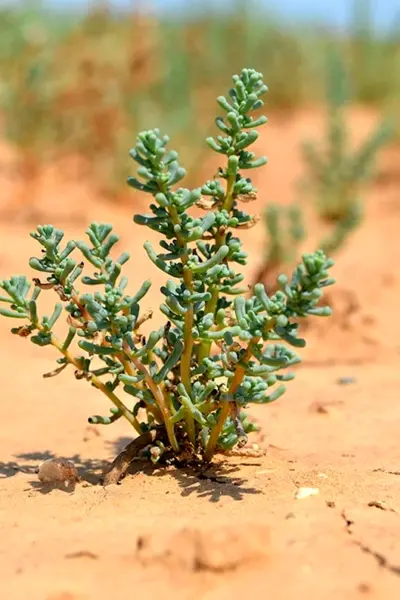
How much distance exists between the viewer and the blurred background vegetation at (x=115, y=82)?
710cm

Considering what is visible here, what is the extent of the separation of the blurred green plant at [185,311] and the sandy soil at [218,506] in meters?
0.16

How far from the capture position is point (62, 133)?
8.36m

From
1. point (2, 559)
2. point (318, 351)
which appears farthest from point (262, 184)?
point (2, 559)

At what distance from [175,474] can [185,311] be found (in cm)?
46

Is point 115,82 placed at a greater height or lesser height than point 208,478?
greater

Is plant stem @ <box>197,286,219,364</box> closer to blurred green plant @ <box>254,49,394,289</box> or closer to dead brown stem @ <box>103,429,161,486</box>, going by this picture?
dead brown stem @ <box>103,429,161,486</box>

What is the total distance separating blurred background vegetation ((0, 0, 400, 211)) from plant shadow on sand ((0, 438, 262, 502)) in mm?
4743

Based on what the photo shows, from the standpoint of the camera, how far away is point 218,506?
5.99 feet

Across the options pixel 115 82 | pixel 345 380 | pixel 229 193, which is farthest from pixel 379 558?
pixel 115 82

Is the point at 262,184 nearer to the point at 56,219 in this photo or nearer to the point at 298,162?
the point at 298,162

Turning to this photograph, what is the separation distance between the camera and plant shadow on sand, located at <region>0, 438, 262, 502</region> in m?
1.95

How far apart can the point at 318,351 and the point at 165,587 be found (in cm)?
275

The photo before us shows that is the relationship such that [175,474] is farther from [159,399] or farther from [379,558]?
[379,558]

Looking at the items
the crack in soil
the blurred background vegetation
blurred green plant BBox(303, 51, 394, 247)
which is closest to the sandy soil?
the crack in soil
